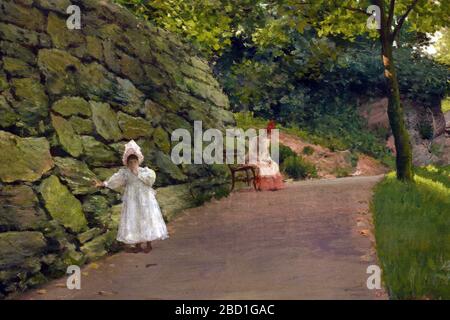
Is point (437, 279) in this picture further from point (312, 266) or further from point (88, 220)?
point (88, 220)

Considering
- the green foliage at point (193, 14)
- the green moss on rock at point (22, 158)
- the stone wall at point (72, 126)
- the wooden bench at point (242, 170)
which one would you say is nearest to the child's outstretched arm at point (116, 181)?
the stone wall at point (72, 126)

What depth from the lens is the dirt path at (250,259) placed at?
6.73 meters

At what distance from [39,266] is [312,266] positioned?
316cm

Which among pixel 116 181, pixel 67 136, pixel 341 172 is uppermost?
pixel 67 136

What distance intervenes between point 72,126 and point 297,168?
984 centimetres

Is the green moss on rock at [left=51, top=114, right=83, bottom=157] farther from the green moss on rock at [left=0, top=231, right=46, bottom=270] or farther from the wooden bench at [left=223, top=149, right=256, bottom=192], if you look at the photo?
the wooden bench at [left=223, top=149, right=256, bottom=192]

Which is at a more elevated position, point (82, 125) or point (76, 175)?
point (82, 125)

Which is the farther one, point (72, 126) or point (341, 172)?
point (341, 172)

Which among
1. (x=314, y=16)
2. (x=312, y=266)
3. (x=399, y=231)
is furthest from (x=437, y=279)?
(x=314, y=16)

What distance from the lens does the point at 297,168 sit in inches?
700

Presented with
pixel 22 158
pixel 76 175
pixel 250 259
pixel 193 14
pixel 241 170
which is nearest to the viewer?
pixel 22 158

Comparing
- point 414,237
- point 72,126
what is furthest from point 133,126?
point 414,237

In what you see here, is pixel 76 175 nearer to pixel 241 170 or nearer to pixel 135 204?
pixel 135 204
